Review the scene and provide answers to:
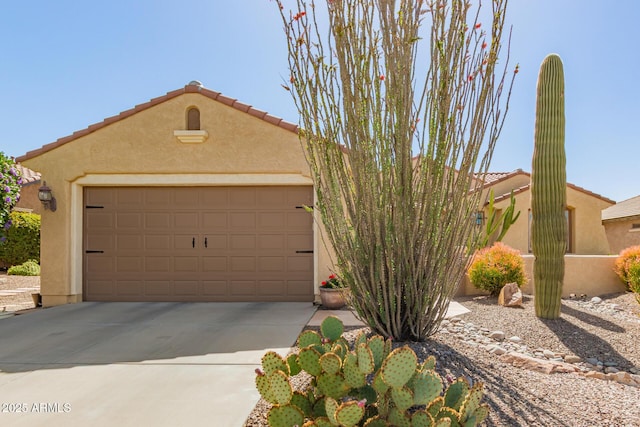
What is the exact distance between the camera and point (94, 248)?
29.9 feet

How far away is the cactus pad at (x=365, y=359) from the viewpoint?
2.41m

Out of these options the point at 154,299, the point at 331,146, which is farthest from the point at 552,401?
the point at 154,299

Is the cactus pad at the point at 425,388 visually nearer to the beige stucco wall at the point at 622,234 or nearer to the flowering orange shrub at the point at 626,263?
the flowering orange shrub at the point at 626,263

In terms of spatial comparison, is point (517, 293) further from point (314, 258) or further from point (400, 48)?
point (400, 48)

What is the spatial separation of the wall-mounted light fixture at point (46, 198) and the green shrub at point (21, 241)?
8752 mm

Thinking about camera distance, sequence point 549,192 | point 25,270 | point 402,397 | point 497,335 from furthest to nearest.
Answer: point 25,270 → point 549,192 → point 497,335 → point 402,397

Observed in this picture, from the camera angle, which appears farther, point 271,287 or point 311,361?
point 271,287

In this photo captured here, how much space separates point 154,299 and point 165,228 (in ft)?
5.09

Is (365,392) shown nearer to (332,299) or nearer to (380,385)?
(380,385)

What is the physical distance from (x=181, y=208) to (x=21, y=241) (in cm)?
1093

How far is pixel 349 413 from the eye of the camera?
214 cm

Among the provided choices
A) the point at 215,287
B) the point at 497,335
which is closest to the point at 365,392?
the point at 497,335

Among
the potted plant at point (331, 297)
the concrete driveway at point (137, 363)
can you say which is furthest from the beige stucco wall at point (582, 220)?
the concrete driveway at point (137, 363)

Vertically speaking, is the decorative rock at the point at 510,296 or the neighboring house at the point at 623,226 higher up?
the neighboring house at the point at 623,226
